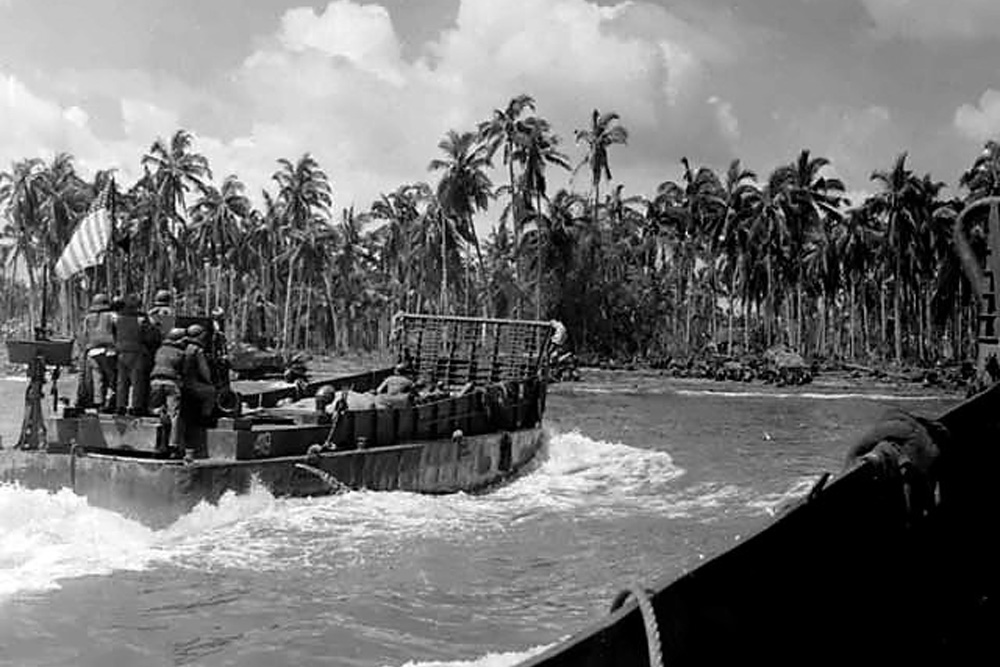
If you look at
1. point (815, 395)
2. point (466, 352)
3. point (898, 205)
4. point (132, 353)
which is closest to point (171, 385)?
point (132, 353)

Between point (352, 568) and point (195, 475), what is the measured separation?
8.17 ft

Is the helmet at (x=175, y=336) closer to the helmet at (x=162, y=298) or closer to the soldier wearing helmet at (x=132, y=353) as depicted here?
the soldier wearing helmet at (x=132, y=353)

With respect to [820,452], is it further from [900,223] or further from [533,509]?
[900,223]

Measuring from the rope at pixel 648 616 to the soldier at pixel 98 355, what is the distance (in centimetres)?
1197

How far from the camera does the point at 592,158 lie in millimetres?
60312

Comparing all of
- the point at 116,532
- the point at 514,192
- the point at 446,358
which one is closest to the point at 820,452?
the point at 446,358

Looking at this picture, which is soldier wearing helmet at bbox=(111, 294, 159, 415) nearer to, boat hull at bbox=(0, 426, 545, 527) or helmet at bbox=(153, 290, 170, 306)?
boat hull at bbox=(0, 426, 545, 527)

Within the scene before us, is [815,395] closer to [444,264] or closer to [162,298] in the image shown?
[444,264]

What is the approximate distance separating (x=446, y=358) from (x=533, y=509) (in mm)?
7207

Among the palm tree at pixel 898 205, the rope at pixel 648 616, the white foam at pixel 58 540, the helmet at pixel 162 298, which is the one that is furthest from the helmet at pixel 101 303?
the palm tree at pixel 898 205

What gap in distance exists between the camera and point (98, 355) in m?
14.0

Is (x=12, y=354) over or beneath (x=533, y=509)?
over

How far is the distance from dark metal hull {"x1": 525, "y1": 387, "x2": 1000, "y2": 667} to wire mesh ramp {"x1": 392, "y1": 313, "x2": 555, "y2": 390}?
682 inches

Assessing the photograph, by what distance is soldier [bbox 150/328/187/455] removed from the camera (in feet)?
44.1
